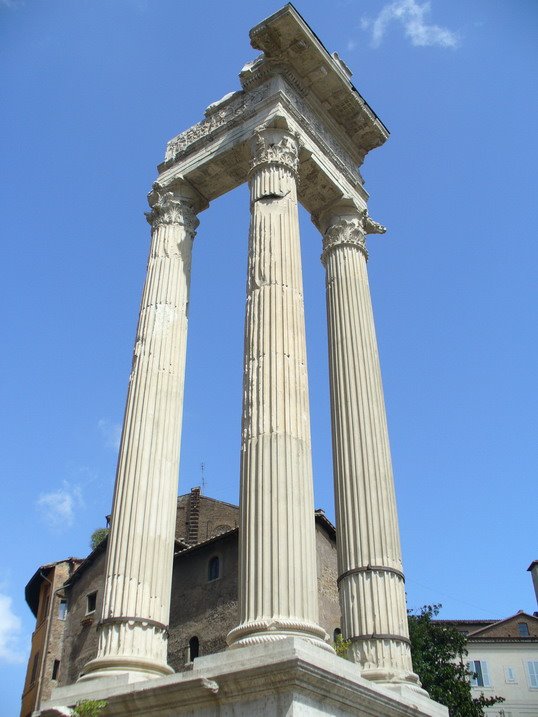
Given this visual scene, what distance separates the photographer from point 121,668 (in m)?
11.9

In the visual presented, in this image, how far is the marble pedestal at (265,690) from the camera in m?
9.30

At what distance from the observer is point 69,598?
43.8m

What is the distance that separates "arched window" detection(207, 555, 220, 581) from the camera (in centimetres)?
3406

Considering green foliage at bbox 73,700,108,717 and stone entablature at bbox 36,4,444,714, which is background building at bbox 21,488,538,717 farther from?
green foliage at bbox 73,700,108,717

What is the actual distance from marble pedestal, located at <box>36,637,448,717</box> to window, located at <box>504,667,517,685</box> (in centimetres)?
4409

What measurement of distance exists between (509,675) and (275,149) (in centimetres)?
4514

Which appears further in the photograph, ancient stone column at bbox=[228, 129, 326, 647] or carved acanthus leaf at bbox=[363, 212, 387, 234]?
carved acanthus leaf at bbox=[363, 212, 387, 234]

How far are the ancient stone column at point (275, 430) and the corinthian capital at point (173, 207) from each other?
264 cm

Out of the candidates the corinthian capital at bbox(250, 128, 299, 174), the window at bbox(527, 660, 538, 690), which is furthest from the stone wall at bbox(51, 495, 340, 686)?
the window at bbox(527, 660, 538, 690)

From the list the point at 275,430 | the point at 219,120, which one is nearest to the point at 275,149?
the point at 219,120

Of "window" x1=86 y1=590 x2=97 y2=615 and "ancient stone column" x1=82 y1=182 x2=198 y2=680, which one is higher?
"window" x1=86 y1=590 x2=97 y2=615

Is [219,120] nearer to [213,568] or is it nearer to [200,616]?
[213,568]

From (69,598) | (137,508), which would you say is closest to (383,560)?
(137,508)

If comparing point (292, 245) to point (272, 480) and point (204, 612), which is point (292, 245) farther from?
point (204, 612)
